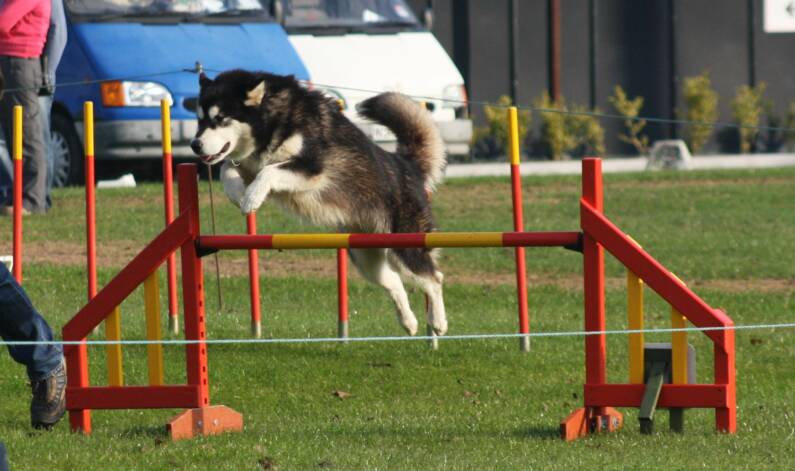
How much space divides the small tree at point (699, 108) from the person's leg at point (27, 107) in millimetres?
12063

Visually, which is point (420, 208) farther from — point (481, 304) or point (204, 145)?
point (481, 304)

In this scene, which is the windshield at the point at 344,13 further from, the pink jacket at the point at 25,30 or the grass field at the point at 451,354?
the pink jacket at the point at 25,30

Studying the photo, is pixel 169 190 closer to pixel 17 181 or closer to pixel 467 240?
pixel 17 181

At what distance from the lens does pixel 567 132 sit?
22.3 m

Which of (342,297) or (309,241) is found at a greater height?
(309,241)

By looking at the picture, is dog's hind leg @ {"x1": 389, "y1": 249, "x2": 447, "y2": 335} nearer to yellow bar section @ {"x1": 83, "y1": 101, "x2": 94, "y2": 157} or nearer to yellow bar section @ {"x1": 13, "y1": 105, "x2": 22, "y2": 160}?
yellow bar section @ {"x1": 83, "y1": 101, "x2": 94, "y2": 157}

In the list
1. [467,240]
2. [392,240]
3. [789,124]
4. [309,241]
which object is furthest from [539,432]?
[789,124]

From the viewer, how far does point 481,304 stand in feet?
36.8

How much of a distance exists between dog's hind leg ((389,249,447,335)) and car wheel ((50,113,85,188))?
635cm

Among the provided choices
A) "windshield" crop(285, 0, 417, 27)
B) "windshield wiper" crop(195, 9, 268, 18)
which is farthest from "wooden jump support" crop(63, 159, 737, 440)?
"windshield" crop(285, 0, 417, 27)

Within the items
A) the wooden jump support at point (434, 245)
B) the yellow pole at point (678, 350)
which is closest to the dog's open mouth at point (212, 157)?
the wooden jump support at point (434, 245)

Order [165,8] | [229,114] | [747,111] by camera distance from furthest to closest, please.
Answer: [747,111], [165,8], [229,114]

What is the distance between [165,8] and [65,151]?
153 centimetres

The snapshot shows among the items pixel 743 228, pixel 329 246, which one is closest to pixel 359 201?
pixel 329 246
